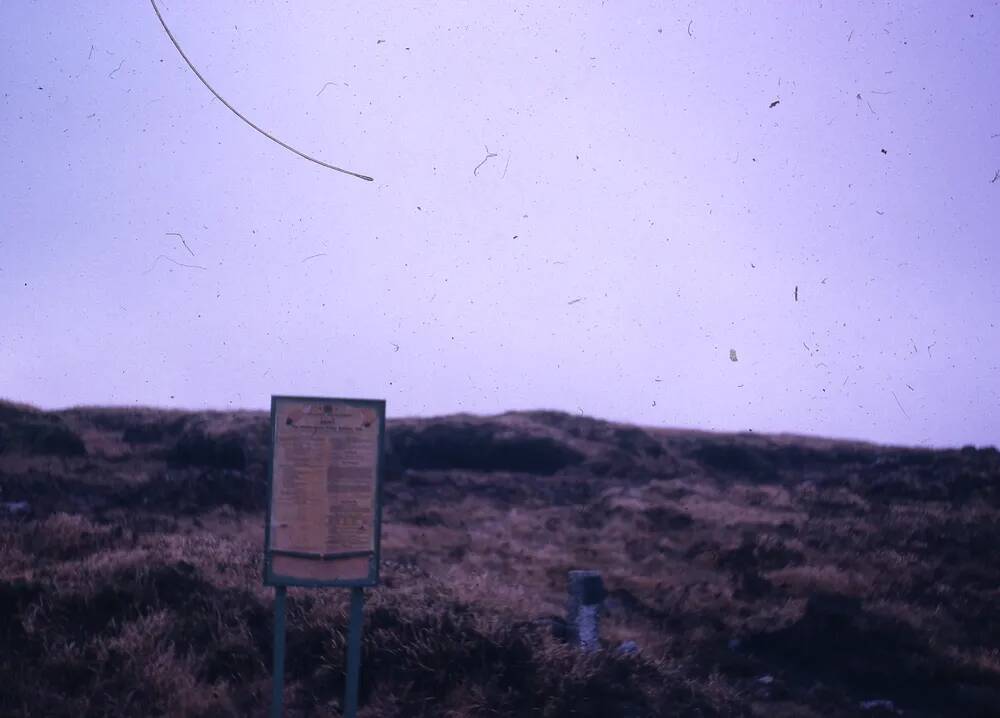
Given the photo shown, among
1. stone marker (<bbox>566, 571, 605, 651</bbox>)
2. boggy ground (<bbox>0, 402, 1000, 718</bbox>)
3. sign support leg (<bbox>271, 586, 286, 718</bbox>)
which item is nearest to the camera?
sign support leg (<bbox>271, 586, 286, 718</bbox>)

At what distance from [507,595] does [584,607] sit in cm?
98

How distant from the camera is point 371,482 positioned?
580 centimetres

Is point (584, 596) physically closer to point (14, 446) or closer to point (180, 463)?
point (180, 463)

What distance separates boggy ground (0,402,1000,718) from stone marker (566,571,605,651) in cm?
28

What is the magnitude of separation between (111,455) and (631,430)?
69.6 feet

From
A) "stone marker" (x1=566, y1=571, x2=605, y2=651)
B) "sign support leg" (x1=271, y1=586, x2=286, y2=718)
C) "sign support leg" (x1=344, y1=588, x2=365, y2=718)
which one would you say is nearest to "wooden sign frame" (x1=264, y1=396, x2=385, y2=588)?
"sign support leg" (x1=271, y1=586, x2=286, y2=718)

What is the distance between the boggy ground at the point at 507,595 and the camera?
7.07 meters

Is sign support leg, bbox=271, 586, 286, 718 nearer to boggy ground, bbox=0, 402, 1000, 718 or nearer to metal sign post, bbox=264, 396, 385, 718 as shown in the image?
metal sign post, bbox=264, 396, 385, 718

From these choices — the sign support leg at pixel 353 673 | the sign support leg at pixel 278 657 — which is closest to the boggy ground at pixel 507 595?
the sign support leg at pixel 278 657

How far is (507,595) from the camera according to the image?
31.6ft

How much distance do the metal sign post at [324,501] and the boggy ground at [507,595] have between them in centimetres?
152

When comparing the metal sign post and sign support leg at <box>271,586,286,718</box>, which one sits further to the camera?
the metal sign post

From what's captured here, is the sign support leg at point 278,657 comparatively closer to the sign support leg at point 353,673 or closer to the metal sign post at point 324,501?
the metal sign post at point 324,501

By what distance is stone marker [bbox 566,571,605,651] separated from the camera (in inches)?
351
